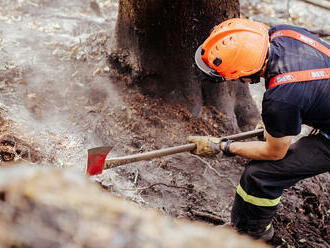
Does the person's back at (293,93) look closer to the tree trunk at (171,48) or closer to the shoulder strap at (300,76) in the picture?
the shoulder strap at (300,76)

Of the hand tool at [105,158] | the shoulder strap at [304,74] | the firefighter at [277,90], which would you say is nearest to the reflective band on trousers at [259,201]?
the firefighter at [277,90]

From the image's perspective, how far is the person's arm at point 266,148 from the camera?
7.44 feet

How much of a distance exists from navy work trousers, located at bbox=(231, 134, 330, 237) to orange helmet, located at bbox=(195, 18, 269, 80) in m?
0.80

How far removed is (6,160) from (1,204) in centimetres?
205

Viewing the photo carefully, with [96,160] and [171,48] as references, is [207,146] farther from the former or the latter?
[171,48]

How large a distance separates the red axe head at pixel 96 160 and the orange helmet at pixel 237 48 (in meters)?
1.11

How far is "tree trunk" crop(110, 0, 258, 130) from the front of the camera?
315 cm

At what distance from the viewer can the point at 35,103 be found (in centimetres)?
335

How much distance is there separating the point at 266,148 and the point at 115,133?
1.60 meters

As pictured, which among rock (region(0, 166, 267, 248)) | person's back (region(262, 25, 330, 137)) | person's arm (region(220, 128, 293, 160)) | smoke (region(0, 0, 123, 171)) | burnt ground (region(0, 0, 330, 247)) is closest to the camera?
rock (region(0, 166, 267, 248))

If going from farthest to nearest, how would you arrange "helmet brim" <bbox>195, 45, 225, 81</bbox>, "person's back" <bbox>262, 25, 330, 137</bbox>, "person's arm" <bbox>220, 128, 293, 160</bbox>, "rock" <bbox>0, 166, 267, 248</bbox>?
"helmet brim" <bbox>195, 45, 225, 81</bbox>, "person's arm" <bbox>220, 128, 293, 160</bbox>, "person's back" <bbox>262, 25, 330, 137</bbox>, "rock" <bbox>0, 166, 267, 248</bbox>

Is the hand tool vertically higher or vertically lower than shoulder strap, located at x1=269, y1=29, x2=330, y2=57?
lower

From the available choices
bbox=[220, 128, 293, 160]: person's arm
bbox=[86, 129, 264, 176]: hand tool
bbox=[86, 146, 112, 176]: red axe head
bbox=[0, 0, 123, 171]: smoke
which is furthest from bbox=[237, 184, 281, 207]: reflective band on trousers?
bbox=[0, 0, 123, 171]: smoke

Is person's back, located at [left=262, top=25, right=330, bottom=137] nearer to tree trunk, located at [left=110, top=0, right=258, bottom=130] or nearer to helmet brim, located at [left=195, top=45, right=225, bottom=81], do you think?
helmet brim, located at [left=195, top=45, right=225, bottom=81]
